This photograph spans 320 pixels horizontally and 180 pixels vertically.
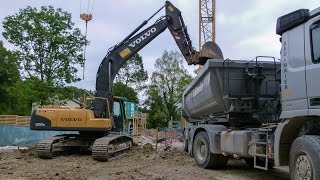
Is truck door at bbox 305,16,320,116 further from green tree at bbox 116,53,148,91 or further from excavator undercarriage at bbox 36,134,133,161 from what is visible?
green tree at bbox 116,53,148,91

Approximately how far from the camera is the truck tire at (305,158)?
717cm

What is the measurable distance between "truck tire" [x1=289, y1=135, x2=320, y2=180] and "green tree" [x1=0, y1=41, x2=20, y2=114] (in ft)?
107

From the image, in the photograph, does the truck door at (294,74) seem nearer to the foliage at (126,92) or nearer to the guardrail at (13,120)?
the guardrail at (13,120)

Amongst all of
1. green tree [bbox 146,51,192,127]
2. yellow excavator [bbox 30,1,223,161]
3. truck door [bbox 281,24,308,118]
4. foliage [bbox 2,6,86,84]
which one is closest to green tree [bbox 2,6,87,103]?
foliage [bbox 2,6,86,84]

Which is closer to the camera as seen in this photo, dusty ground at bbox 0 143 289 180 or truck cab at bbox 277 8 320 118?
truck cab at bbox 277 8 320 118

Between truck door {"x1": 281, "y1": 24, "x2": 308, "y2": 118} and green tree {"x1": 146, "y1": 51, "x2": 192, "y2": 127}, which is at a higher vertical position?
green tree {"x1": 146, "y1": 51, "x2": 192, "y2": 127}

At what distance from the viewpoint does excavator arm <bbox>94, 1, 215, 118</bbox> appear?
59.8 ft

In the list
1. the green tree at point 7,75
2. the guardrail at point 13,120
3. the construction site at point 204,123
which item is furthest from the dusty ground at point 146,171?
the green tree at point 7,75

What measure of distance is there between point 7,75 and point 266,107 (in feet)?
109

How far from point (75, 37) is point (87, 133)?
66.0 feet

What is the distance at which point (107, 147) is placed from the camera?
15500mm

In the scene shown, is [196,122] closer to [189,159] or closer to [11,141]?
[189,159]

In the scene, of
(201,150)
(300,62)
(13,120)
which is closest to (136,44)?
(201,150)

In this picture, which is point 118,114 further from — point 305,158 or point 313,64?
point 313,64
